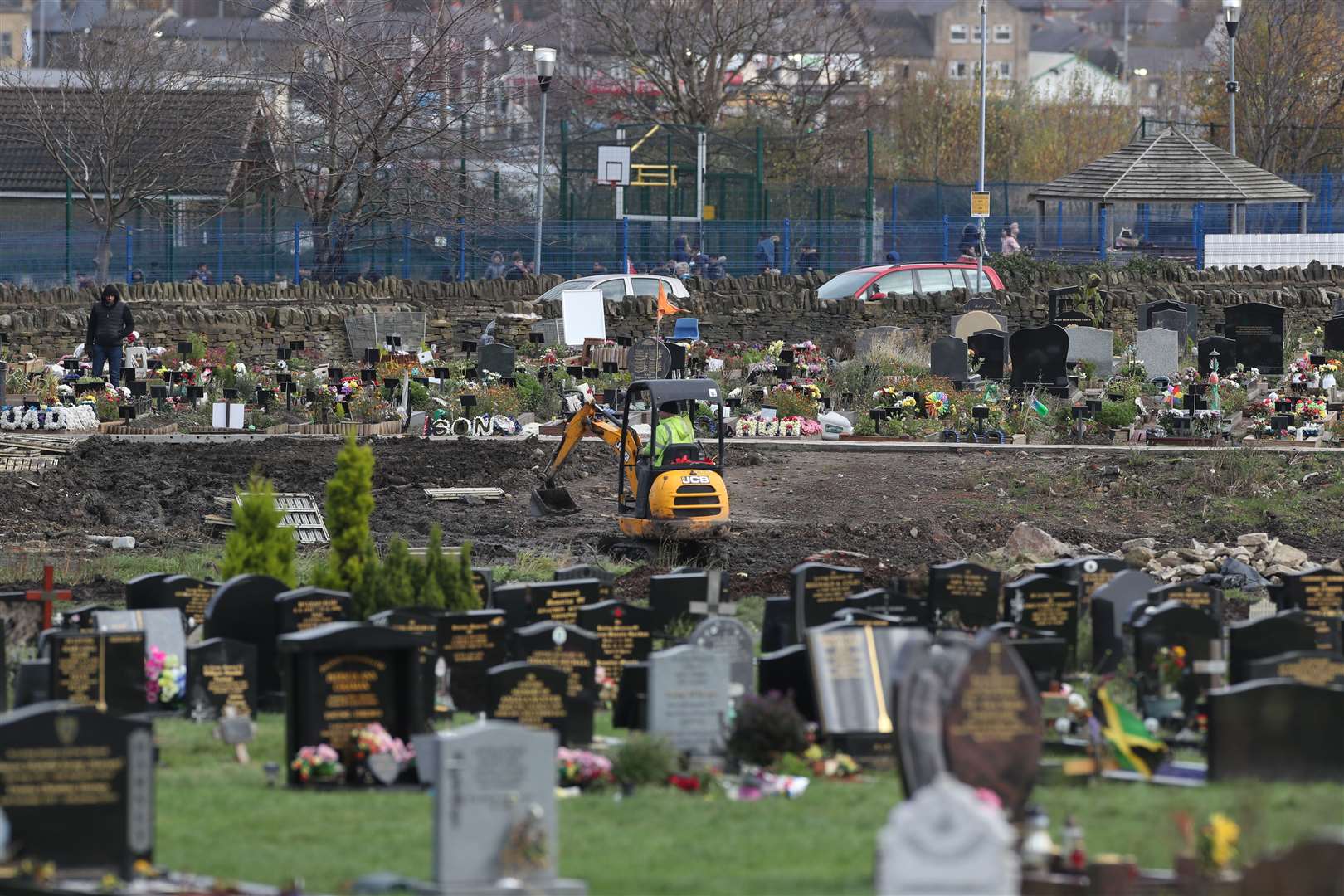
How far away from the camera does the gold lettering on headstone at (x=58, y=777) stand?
27.8 ft

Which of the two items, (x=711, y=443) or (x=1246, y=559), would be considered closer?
(x=1246, y=559)

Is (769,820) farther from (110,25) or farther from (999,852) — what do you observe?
(110,25)

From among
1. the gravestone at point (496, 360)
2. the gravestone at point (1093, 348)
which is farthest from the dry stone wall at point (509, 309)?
the gravestone at point (496, 360)

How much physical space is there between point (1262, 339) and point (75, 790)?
2441 centimetres

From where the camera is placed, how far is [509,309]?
3688 centimetres

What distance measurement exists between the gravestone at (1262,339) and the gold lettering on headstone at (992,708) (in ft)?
73.5

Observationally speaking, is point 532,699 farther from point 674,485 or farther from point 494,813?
point 674,485

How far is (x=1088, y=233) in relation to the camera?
52719mm

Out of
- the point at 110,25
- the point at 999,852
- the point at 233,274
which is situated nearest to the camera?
the point at 999,852

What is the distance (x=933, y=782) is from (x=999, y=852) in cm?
150

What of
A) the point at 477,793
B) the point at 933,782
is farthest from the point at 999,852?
the point at 477,793

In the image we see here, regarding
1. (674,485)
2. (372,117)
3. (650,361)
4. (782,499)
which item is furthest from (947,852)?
(372,117)

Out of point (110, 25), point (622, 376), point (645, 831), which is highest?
point (110, 25)

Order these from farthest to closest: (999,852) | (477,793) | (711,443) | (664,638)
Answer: (711,443)
(664,638)
(477,793)
(999,852)
